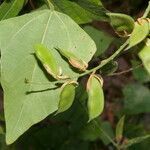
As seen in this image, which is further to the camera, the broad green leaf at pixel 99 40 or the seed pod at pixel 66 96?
the broad green leaf at pixel 99 40

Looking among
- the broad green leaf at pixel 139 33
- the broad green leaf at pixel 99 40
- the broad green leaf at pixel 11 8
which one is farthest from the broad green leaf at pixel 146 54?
the broad green leaf at pixel 99 40

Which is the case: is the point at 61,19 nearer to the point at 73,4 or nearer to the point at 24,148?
the point at 73,4

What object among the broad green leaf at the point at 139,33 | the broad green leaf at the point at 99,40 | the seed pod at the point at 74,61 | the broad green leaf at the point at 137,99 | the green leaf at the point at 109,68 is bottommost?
the broad green leaf at the point at 137,99

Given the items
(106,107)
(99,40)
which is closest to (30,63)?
(99,40)

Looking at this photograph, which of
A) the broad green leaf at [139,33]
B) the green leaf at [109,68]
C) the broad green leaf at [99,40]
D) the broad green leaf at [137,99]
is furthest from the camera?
the broad green leaf at [137,99]

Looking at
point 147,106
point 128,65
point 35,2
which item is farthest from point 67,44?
point 128,65

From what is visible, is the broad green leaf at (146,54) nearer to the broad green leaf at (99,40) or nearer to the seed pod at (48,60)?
the seed pod at (48,60)

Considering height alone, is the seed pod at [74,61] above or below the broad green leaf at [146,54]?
above
